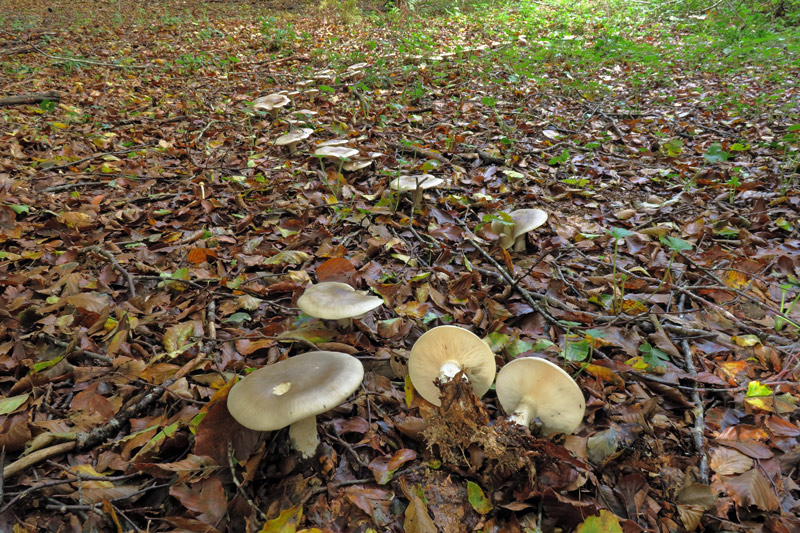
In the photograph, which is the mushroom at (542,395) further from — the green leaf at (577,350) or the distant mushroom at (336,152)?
the distant mushroom at (336,152)

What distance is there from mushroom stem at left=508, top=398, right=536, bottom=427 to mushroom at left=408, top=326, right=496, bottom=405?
0.64 ft

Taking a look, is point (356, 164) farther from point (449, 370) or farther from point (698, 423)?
point (698, 423)

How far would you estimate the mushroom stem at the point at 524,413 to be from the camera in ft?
6.48

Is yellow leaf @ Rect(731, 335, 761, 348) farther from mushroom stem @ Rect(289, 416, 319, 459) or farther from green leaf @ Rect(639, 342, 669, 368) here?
mushroom stem @ Rect(289, 416, 319, 459)

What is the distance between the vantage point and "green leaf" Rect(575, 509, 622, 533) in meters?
1.58

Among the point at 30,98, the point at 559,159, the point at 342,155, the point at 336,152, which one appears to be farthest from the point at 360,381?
the point at 30,98

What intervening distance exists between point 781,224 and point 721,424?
263cm

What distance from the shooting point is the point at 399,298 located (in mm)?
3045

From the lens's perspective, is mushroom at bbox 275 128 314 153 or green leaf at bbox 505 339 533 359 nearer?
green leaf at bbox 505 339 533 359

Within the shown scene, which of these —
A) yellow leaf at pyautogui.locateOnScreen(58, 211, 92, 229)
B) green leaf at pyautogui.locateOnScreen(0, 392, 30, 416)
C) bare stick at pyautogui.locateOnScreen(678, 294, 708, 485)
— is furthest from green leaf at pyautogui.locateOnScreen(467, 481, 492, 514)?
→ yellow leaf at pyautogui.locateOnScreen(58, 211, 92, 229)

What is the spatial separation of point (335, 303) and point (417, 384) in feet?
2.16

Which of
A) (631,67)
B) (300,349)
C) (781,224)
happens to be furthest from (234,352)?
(631,67)

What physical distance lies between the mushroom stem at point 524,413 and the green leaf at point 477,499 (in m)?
0.35

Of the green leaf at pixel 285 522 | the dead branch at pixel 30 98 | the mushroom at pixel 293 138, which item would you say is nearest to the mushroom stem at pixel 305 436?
the green leaf at pixel 285 522
